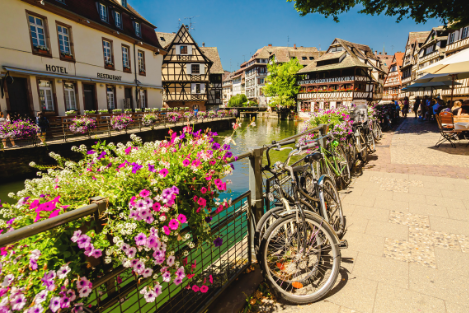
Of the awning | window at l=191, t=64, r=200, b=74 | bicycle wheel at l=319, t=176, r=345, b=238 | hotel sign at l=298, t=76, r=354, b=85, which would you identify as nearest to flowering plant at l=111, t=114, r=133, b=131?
the awning

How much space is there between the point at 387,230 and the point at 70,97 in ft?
65.3

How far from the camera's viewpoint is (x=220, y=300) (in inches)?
98.6

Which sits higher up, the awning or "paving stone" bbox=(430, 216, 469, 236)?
the awning

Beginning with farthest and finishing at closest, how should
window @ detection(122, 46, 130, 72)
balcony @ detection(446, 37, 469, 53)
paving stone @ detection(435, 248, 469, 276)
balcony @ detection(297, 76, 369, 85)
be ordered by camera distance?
1. balcony @ detection(297, 76, 369, 85)
2. balcony @ detection(446, 37, 469, 53)
3. window @ detection(122, 46, 130, 72)
4. paving stone @ detection(435, 248, 469, 276)

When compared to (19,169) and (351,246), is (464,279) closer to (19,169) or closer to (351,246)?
(351,246)

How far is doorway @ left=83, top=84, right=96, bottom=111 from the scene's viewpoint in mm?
19922

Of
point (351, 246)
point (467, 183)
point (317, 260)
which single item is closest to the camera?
point (317, 260)

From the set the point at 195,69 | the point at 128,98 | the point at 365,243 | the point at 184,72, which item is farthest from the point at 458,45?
the point at 365,243

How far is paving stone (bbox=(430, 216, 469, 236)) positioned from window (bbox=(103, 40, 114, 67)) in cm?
2254

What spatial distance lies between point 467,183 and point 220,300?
5.49 meters

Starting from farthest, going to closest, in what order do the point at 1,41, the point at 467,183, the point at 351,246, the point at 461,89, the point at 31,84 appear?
1. the point at 461,89
2. the point at 31,84
3. the point at 1,41
4. the point at 467,183
5. the point at 351,246

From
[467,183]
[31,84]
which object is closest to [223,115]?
[31,84]

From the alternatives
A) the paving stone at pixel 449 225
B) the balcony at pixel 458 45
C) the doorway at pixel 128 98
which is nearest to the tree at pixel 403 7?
the paving stone at pixel 449 225

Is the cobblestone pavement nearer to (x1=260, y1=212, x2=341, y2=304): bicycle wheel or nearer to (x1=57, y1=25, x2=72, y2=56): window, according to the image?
(x1=260, y1=212, x2=341, y2=304): bicycle wheel
